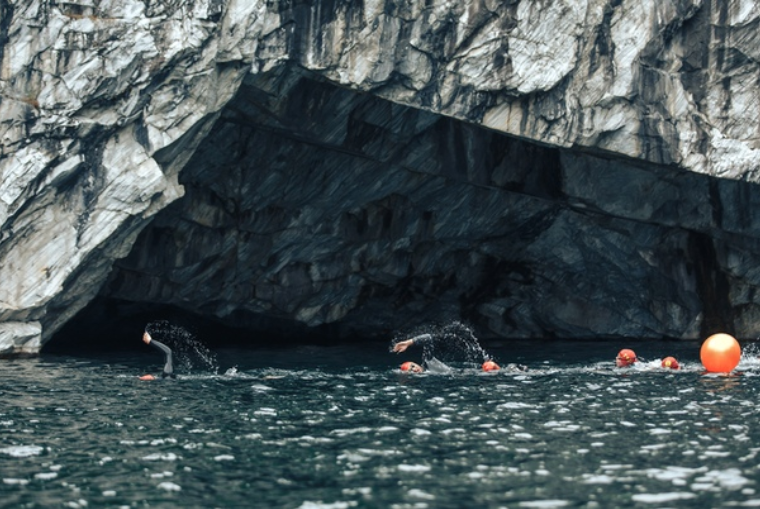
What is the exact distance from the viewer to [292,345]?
47344 mm

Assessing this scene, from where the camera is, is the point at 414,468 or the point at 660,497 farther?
the point at 414,468

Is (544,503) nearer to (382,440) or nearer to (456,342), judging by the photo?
(382,440)

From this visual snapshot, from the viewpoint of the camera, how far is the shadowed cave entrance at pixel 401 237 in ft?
121

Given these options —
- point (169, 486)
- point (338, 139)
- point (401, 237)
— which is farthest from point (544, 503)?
point (401, 237)

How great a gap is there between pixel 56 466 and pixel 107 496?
2.41m

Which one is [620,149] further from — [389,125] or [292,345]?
[292,345]

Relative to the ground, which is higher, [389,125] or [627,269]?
[389,125]

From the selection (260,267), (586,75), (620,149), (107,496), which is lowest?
(107,496)

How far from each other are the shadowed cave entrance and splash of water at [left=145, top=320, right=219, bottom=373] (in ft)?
1.72

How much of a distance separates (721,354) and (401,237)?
17.9 meters

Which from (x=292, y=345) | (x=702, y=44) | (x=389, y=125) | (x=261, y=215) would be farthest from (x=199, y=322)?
(x=702, y=44)

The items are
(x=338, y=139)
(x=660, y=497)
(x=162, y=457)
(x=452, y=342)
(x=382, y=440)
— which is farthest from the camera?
(x=452, y=342)

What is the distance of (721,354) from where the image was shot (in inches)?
1109

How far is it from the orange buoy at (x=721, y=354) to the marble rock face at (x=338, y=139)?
8724mm
